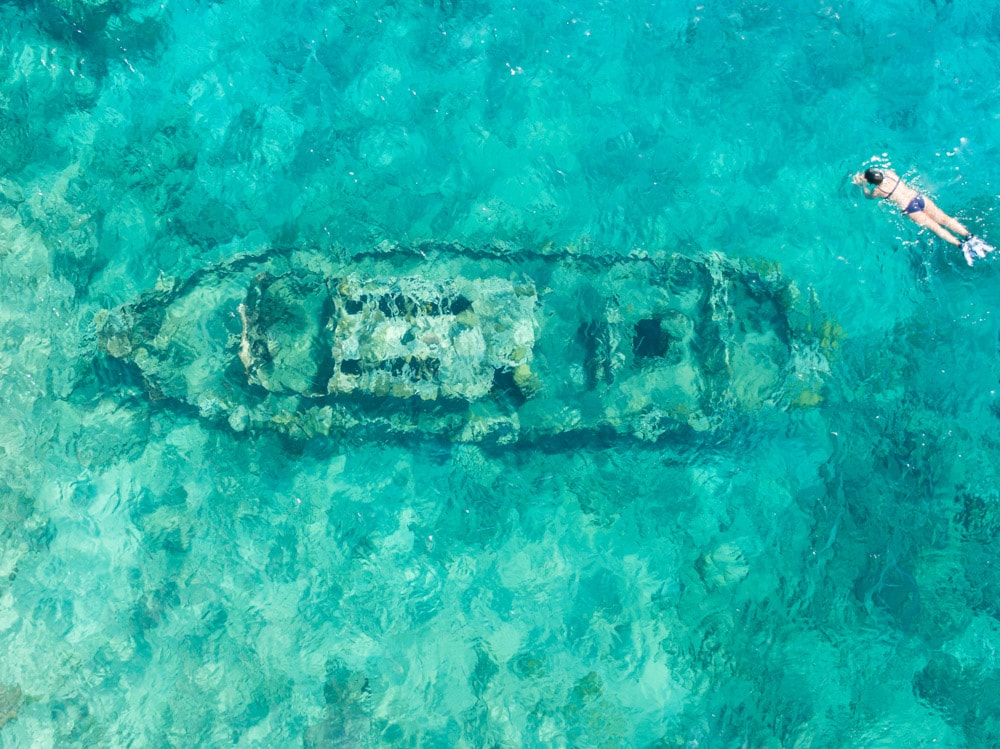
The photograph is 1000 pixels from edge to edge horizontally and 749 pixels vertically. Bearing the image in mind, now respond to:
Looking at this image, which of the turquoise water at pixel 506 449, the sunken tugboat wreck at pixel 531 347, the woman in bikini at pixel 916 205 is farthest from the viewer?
the turquoise water at pixel 506 449

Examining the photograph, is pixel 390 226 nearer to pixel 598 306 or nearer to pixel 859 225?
pixel 598 306

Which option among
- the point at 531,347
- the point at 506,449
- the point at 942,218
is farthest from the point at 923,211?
the point at 506,449

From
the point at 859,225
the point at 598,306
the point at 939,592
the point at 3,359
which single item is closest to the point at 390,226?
the point at 598,306

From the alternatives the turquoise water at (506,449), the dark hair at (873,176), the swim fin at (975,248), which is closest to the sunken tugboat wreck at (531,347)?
the turquoise water at (506,449)

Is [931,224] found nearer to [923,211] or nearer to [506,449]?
[923,211]

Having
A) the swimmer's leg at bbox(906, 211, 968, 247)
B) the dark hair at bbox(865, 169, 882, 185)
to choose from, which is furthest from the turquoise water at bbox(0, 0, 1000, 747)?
the dark hair at bbox(865, 169, 882, 185)

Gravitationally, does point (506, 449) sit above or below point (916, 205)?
below

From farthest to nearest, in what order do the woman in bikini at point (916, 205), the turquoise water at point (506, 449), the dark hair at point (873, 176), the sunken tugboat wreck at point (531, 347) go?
the turquoise water at point (506, 449) < the woman in bikini at point (916, 205) < the sunken tugboat wreck at point (531, 347) < the dark hair at point (873, 176)

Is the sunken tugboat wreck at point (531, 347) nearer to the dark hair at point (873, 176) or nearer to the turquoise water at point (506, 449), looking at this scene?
the turquoise water at point (506, 449)

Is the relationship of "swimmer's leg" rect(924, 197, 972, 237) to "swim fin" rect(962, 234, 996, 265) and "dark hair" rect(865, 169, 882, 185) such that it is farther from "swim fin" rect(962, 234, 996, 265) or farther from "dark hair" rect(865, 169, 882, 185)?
"dark hair" rect(865, 169, 882, 185)
